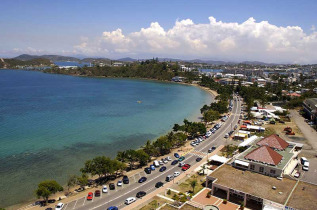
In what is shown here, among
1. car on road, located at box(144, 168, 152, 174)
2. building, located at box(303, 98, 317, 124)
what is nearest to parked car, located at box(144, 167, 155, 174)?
car on road, located at box(144, 168, 152, 174)

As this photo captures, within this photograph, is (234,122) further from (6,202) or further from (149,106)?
(6,202)

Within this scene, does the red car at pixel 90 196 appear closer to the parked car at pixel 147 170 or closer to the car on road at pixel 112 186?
the car on road at pixel 112 186

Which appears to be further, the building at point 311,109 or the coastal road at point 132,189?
the building at point 311,109

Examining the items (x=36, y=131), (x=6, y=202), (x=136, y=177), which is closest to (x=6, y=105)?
(x=36, y=131)

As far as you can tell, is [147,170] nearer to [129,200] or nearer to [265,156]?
[129,200]

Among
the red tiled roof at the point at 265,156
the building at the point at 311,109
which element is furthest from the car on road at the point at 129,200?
the building at the point at 311,109

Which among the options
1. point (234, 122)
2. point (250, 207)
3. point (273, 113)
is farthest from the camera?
point (273, 113)

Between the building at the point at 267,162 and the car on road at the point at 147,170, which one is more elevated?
the building at the point at 267,162
